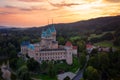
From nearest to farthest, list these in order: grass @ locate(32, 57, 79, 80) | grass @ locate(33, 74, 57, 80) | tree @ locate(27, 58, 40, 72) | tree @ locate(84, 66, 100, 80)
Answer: tree @ locate(84, 66, 100, 80)
grass @ locate(33, 74, 57, 80)
grass @ locate(32, 57, 79, 80)
tree @ locate(27, 58, 40, 72)

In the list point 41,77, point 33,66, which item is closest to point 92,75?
point 41,77

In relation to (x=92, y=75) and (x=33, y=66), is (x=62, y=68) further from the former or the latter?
(x=92, y=75)

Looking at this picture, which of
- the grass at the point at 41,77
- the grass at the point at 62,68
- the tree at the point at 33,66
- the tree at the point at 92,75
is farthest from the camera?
the tree at the point at 33,66

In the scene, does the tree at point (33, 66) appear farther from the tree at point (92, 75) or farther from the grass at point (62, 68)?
the tree at point (92, 75)

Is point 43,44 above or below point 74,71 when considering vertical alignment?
above

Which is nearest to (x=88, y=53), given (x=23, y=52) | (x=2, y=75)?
(x=23, y=52)

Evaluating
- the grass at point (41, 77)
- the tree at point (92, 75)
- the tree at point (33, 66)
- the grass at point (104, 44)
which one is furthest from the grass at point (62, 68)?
the grass at point (104, 44)

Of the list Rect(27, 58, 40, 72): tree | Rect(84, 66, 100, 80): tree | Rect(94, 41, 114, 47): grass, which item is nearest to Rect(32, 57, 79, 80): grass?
Rect(27, 58, 40, 72): tree

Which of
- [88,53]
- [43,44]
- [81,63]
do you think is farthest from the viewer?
[88,53]

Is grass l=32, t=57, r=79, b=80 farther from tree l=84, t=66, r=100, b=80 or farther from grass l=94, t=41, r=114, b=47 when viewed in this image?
grass l=94, t=41, r=114, b=47

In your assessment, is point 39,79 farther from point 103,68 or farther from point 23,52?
point 23,52

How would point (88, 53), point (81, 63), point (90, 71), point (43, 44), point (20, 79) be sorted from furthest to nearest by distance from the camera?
point (88, 53), point (43, 44), point (81, 63), point (20, 79), point (90, 71)
